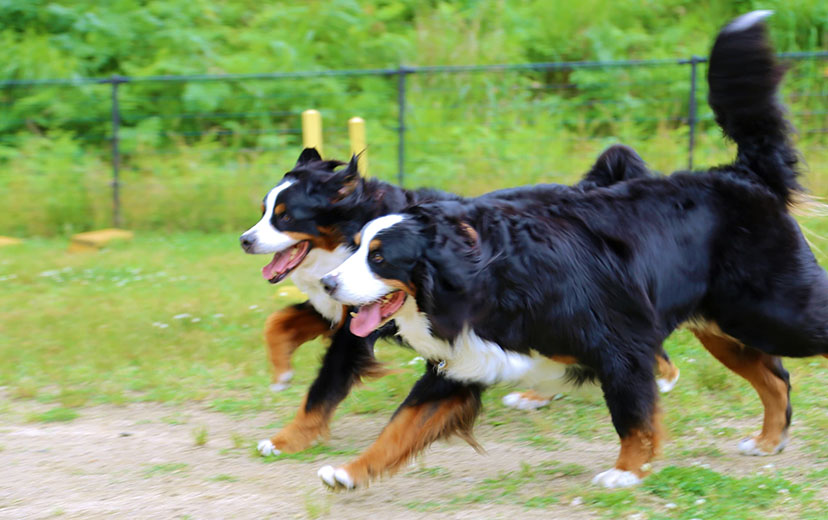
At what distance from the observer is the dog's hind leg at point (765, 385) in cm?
423

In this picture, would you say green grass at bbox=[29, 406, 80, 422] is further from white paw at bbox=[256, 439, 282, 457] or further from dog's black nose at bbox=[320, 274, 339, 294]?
dog's black nose at bbox=[320, 274, 339, 294]

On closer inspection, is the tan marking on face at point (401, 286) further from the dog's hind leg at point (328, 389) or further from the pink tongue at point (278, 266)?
the pink tongue at point (278, 266)

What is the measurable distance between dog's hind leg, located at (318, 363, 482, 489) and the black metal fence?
693 centimetres

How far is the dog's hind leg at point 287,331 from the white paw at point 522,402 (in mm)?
1105

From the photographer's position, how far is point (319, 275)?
182 inches

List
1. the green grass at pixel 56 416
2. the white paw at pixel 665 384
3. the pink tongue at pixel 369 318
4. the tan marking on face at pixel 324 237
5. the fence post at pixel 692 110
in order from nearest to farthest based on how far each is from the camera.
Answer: the pink tongue at pixel 369 318 < the tan marking on face at pixel 324 237 < the green grass at pixel 56 416 < the white paw at pixel 665 384 < the fence post at pixel 692 110

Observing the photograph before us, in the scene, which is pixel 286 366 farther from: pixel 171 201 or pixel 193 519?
pixel 171 201

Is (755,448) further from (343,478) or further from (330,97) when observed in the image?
(330,97)

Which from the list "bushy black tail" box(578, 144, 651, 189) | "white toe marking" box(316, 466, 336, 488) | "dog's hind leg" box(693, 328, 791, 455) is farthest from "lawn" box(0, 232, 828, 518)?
"bushy black tail" box(578, 144, 651, 189)

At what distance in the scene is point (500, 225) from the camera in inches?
144

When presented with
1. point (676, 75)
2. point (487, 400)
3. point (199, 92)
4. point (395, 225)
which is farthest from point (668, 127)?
point (395, 225)

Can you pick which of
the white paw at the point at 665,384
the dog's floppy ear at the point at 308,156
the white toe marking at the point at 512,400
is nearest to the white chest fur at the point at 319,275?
the dog's floppy ear at the point at 308,156

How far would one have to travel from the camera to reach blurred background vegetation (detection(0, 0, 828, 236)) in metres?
10.5

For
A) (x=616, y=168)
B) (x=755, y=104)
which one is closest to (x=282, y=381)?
(x=616, y=168)
